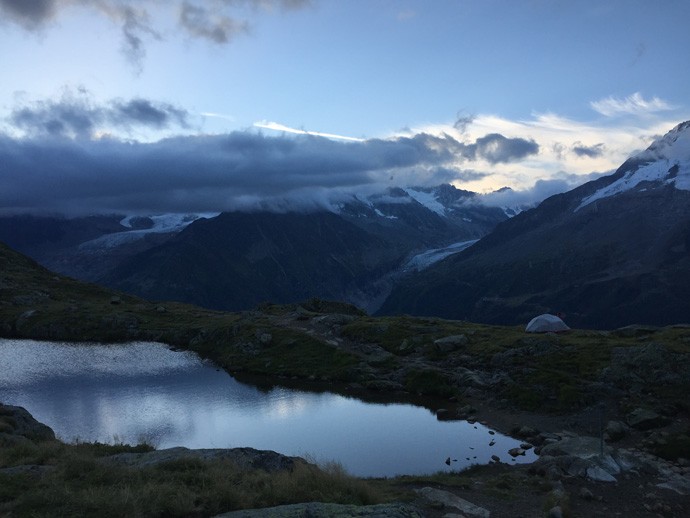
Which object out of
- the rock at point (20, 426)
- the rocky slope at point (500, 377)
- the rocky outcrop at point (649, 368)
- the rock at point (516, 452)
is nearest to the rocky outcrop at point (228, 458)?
the rocky slope at point (500, 377)

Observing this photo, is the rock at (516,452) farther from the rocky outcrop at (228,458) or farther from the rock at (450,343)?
the rock at (450,343)

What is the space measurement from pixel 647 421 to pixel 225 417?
45.6m

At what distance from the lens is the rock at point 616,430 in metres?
49.8

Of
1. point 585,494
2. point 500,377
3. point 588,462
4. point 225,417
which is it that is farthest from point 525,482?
point 225,417

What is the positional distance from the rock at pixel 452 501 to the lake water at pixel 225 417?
1166 cm

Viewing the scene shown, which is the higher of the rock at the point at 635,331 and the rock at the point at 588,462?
the rock at the point at 588,462

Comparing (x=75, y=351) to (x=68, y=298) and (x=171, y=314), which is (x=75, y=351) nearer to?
(x=171, y=314)

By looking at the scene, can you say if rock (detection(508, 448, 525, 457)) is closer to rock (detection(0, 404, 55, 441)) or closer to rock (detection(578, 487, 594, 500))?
rock (detection(578, 487, 594, 500))

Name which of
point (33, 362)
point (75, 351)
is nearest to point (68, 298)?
point (75, 351)

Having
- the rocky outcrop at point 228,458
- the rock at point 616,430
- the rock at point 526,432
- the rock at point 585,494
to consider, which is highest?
the rocky outcrop at point 228,458

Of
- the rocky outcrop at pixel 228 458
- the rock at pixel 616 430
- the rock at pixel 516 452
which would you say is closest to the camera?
the rocky outcrop at pixel 228 458

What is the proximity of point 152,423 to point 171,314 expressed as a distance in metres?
78.7

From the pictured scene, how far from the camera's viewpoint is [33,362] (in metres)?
92.9

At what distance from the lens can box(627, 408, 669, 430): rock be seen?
51.6 metres
